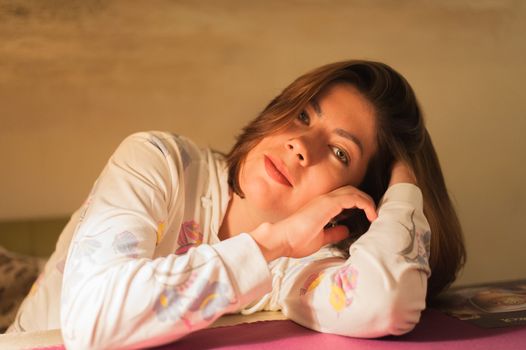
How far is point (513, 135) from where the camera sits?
247 cm

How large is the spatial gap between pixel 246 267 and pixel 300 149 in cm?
37

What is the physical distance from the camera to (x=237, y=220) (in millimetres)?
1408

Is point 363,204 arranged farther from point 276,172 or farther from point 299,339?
point 299,339

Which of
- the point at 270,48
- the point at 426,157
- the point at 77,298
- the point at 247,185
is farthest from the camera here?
the point at 270,48

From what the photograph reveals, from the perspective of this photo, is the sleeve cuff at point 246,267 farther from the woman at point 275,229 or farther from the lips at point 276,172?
the lips at point 276,172

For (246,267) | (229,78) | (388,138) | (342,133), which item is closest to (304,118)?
(342,133)

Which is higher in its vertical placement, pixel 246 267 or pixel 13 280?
pixel 246 267

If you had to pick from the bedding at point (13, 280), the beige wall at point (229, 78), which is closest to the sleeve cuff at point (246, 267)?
the bedding at point (13, 280)

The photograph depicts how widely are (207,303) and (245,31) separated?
59.2 inches

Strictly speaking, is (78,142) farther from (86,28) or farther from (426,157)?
(426,157)

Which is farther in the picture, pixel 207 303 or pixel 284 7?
pixel 284 7

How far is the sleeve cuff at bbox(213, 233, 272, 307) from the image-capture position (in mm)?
1007

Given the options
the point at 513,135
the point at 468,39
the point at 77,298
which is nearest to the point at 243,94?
the point at 468,39

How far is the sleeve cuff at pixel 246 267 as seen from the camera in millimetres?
1007
